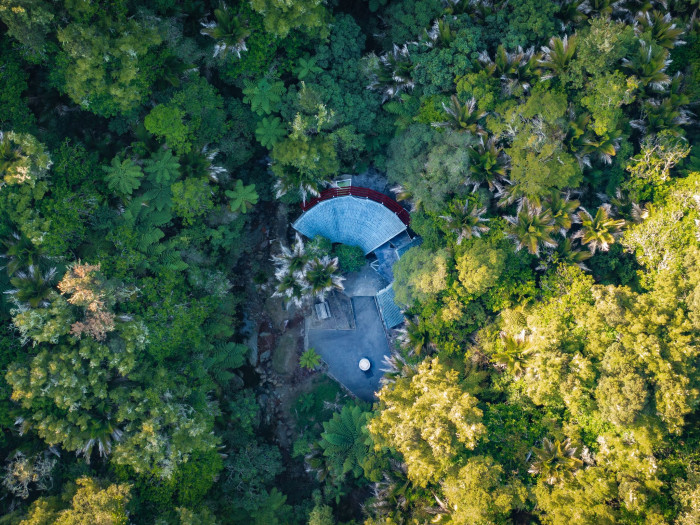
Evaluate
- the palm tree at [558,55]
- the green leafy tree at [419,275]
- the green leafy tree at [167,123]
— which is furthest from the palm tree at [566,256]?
the green leafy tree at [167,123]

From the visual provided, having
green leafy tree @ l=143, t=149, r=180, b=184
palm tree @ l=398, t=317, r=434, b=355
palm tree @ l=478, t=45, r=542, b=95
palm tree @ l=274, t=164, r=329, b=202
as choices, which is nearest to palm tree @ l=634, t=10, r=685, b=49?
palm tree @ l=478, t=45, r=542, b=95

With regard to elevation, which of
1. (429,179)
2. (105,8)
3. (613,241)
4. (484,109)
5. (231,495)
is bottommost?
→ (231,495)

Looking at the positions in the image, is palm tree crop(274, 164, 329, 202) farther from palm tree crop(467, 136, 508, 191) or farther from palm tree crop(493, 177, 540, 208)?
palm tree crop(493, 177, 540, 208)

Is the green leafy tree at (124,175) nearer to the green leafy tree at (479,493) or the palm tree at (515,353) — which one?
the palm tree at (515,353)

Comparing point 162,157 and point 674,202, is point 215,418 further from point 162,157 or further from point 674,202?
point 674,202

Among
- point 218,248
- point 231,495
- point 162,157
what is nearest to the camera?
point 162,157

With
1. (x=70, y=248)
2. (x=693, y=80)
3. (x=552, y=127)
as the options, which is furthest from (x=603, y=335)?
(x=70, y=248)

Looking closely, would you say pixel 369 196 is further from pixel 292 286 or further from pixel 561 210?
pixel 561 210
